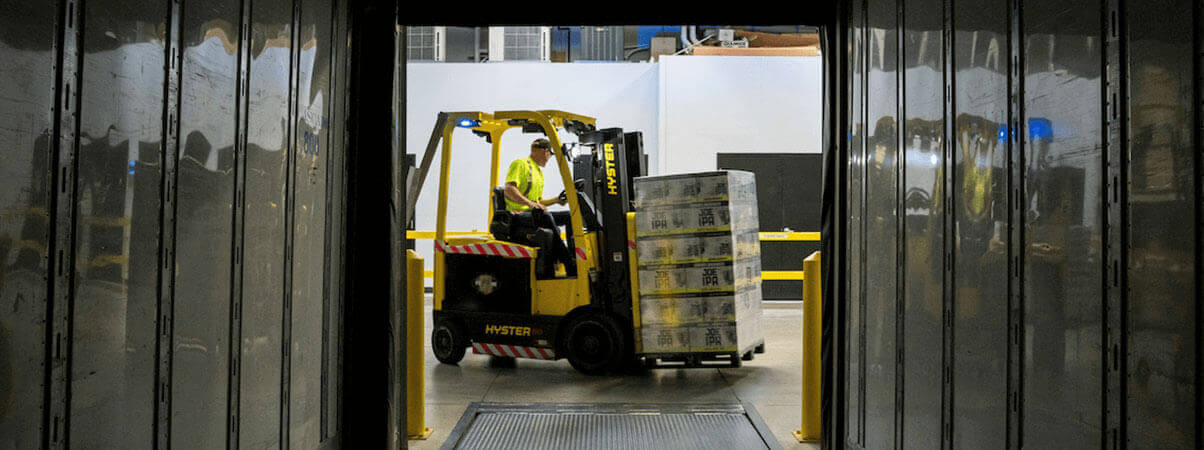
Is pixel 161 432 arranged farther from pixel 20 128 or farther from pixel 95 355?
pixel 20 128

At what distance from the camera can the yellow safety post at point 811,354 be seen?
5.71 metres

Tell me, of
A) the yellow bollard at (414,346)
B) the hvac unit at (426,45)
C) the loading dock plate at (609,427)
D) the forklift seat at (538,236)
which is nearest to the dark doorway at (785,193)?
the hvac unit at (426,45)

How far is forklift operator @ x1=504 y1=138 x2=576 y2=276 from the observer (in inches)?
325

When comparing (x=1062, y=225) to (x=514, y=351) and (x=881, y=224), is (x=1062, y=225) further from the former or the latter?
(x=514, y=351)

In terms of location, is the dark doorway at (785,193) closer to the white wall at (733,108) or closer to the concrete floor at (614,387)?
the white wall at (733,108)

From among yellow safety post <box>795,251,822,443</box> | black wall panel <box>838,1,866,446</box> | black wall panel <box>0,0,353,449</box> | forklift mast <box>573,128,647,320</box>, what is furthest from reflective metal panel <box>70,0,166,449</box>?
forklift mast <box>573,128,647,320</box>

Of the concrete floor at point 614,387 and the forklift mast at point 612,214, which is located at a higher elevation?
the forklift mast at point 612,214

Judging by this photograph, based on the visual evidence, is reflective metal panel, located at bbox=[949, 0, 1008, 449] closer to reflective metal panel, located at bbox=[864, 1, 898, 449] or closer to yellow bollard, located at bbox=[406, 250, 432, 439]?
reflective metal panel, located at bbox=[864, 1, 898, 449]

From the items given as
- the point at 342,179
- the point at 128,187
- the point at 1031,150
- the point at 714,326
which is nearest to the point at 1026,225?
the point at 1031,150

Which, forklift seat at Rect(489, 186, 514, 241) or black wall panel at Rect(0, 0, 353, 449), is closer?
black wall panel at Rect(0, 0, 353, 449)

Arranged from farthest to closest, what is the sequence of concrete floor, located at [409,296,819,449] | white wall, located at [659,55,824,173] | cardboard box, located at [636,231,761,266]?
1. white wall, located at [659,55,824,173]
2. cardboard box, located at [636,231,761,266]
3. concrete floor, located at [409,296,819,449]

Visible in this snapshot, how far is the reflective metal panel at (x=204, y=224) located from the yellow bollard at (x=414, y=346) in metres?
2.42

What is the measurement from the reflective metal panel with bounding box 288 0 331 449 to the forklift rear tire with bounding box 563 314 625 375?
3787mm

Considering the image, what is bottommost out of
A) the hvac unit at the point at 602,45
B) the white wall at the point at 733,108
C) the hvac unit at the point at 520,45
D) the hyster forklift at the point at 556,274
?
the hyster forklift at the point at 556,274
